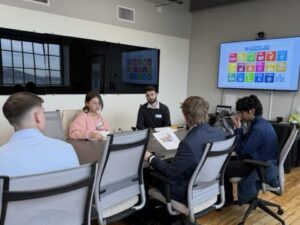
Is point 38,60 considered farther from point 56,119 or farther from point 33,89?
point 56,119

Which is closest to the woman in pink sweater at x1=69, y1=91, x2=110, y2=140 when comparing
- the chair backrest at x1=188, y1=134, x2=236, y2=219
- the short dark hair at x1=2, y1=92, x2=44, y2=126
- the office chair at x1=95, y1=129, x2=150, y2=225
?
the office chair at x1=95, y1=129, x2=150, y2=225

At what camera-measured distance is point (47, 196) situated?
1109mm

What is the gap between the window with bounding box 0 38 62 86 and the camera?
11.3ft

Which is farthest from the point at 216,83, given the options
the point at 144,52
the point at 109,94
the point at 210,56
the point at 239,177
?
the point at 239,177

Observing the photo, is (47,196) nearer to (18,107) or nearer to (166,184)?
(18,107)

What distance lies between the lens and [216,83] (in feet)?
18.0

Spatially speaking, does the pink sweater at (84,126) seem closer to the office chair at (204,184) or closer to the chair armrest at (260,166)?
the office chair at (204,184)

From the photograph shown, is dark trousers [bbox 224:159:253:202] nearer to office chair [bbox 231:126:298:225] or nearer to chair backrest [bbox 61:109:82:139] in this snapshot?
office chair [bbox 231:126:298:225]

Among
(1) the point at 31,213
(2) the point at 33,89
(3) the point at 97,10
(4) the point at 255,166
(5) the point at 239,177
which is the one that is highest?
(3) the point at 97,10

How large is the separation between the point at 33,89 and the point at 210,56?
3.53 m

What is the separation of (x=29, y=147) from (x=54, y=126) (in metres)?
1.61

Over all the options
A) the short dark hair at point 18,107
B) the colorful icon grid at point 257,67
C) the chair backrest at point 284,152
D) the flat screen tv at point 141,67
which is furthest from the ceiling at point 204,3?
the short dark hair at point 18,107

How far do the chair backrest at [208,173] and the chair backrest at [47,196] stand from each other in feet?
2.63

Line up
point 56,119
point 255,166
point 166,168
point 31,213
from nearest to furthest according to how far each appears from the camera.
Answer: point 31,213, point 166,168, point 255,166, point 56,119
